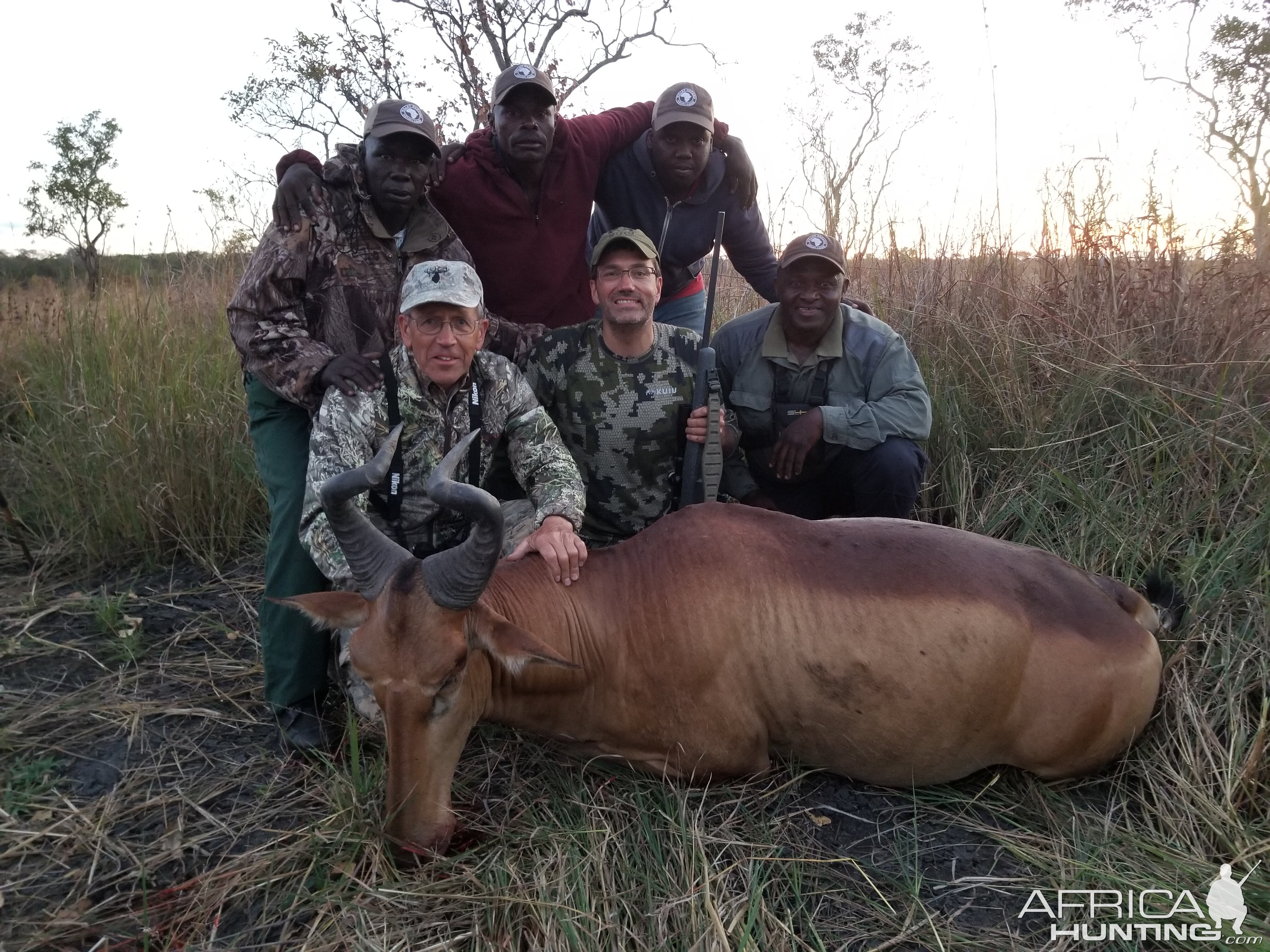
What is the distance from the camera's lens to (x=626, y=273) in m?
4.51

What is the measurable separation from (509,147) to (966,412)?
348 cm

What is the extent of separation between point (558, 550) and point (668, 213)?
2803mm

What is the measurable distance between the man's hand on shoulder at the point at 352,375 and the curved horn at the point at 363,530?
3.05 ft

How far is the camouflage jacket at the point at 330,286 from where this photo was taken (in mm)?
4320

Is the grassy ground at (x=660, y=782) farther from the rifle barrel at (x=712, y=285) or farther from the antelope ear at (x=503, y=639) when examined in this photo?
the rifle barrel at (x=712, y=285)

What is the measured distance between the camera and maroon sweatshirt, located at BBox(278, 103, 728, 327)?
5227 mm

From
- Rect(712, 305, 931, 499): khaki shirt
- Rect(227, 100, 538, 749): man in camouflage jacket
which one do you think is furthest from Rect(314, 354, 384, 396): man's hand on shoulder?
Rect(712, 305, 931, 499): khaki shirt

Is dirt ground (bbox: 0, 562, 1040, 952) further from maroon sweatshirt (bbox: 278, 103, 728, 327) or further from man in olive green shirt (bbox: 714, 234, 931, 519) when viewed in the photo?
maroon sweatshirt (bbox: 278, 103, 728, 327)

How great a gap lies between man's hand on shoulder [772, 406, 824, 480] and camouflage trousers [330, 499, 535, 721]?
149cm

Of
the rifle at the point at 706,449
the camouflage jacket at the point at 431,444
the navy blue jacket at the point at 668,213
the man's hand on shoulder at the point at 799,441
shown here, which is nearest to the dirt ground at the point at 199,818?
the camouflage jacket at the point at 431,444

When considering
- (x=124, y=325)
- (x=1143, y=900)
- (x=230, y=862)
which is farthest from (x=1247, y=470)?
(x=124, y=325)

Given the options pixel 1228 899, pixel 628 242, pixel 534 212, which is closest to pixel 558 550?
pixel 628 242

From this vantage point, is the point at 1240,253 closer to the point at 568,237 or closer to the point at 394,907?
the point at 568,237
